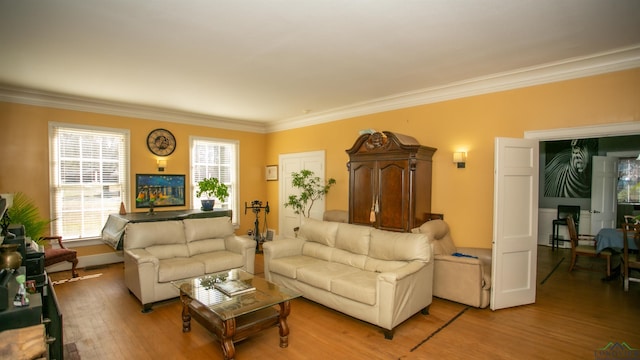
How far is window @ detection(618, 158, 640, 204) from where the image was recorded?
22.9 ft

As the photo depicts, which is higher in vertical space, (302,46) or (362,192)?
(302,46)

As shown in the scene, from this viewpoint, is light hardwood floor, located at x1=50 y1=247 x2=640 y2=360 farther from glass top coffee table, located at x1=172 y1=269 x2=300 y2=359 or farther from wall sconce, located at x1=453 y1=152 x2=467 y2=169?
wall sconce, located at x1=453 y1=152 x2=467 y2=169

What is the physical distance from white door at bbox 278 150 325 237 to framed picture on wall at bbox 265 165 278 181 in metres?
0.16

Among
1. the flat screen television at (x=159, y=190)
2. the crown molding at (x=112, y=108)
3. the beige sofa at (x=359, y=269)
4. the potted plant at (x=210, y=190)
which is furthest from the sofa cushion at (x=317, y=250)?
the crown molding at (x=112, y=108)

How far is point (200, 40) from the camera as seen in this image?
308 centimetres

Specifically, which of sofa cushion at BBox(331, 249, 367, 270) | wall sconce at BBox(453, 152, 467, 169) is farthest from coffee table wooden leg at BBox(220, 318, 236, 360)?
wall sconce at BBox(453, 152, 467, 169)

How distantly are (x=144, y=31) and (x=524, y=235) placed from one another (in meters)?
4.74

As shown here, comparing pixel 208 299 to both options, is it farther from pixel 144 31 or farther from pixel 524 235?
pixel 524 235

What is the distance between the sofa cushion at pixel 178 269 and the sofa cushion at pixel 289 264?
0.94 meters

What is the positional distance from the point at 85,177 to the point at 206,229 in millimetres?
2665

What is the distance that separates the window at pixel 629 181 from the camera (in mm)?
6984

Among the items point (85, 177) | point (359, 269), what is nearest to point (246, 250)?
point (359, 269)

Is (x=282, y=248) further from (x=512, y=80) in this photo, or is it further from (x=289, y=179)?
(x=512, y=80)

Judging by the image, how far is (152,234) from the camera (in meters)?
4.22
